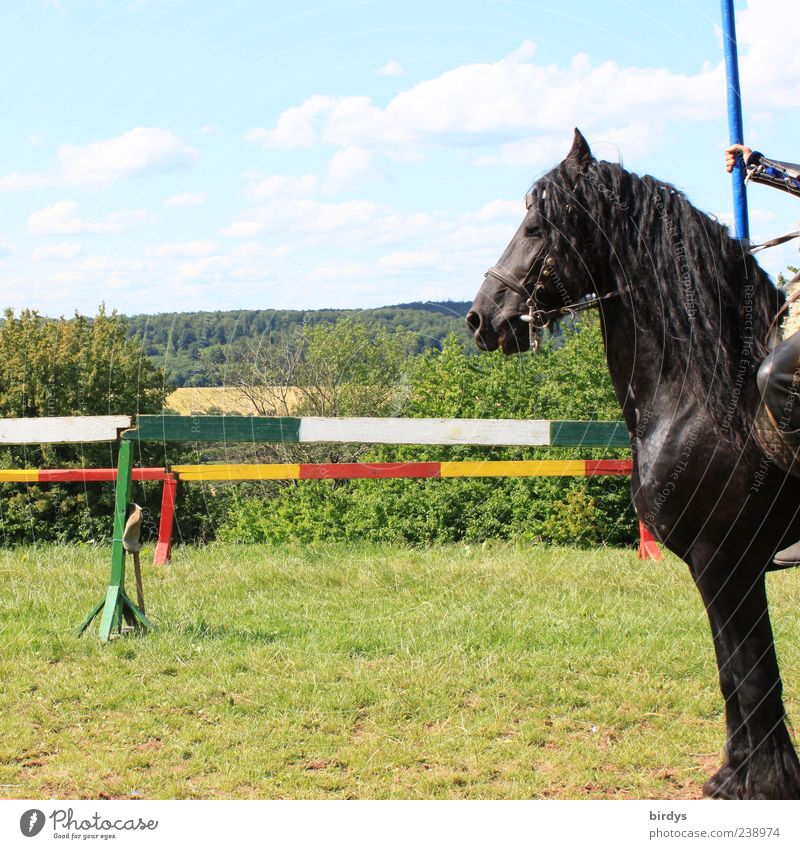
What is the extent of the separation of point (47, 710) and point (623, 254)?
372 cm

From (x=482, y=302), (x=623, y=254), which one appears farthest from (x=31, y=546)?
(x=623, y=254)

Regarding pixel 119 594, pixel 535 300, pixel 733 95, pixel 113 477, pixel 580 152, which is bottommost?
pixel 119 594

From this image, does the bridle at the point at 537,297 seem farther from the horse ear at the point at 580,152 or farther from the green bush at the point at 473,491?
the green bush at the point at 473,491

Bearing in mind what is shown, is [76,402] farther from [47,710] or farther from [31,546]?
[47,710]

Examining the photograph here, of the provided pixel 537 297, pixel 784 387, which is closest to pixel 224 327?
pixel 537 297

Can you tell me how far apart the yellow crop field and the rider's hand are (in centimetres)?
422

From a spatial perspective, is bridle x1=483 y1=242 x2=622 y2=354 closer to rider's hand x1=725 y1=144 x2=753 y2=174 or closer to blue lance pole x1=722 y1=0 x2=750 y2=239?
rider's hand x1=725 y1=144 x2=753 y2=174

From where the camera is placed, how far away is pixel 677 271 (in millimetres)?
3668

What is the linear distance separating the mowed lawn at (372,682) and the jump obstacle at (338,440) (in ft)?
1.51

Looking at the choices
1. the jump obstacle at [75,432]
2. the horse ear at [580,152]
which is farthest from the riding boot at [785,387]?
the jump obstacle at [75,432]

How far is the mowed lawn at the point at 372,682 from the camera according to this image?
402 cm

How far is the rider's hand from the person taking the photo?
3.79 metres

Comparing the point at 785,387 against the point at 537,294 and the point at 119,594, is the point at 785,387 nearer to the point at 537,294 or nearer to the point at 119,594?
the point at 537,294

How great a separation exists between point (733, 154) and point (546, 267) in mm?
983
